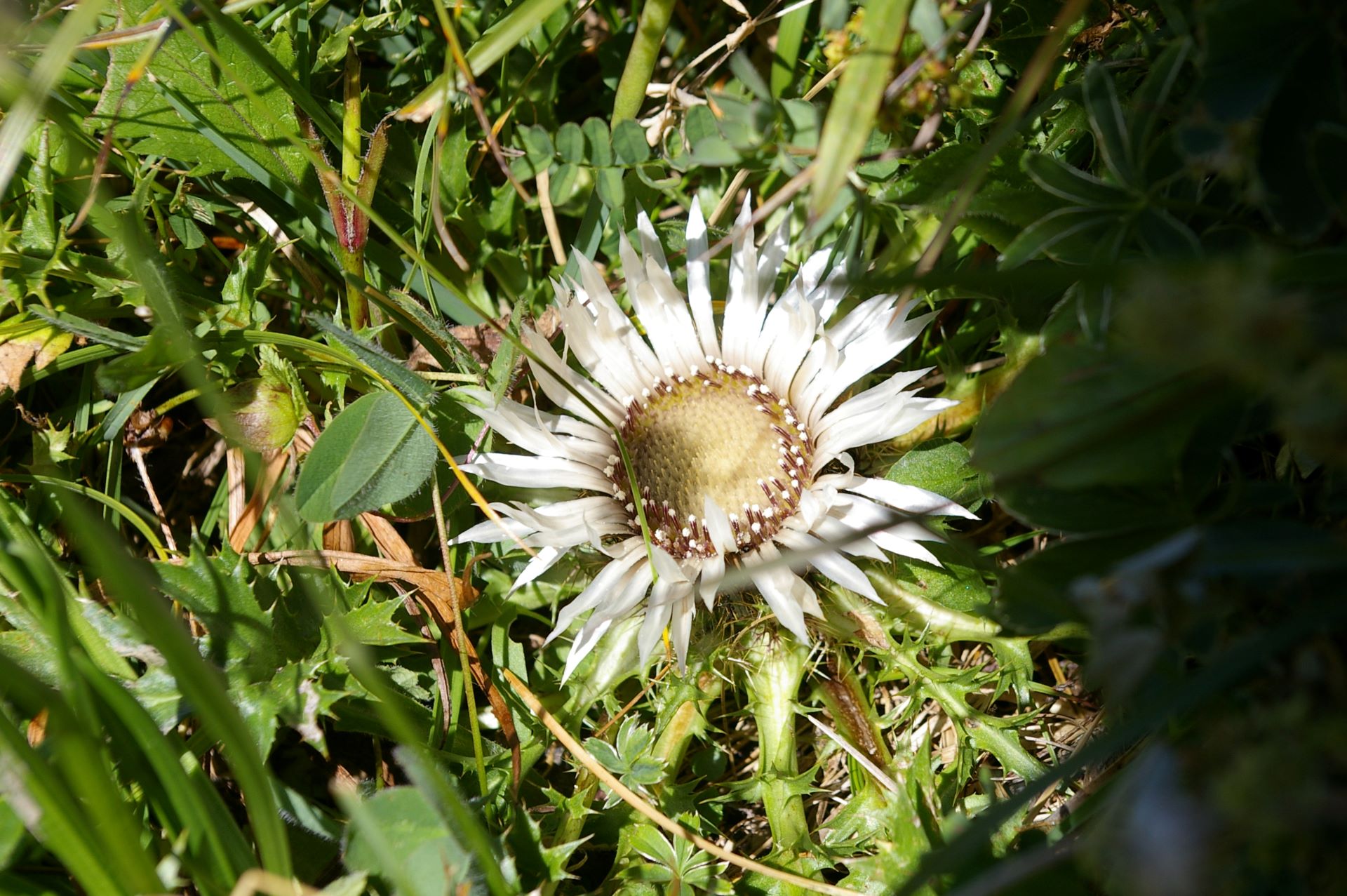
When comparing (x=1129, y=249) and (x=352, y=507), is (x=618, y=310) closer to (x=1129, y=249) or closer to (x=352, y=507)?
(x=352, y=507)

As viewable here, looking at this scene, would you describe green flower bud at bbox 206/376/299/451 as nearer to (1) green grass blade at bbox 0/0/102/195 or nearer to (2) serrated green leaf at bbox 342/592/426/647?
(2) serrated green leaf at bbox 342/592/426/647

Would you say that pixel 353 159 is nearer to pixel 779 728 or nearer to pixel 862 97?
pixel 862 97

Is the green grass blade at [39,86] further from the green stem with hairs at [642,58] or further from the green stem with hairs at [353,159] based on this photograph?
the green stem with hairs at [642,58]

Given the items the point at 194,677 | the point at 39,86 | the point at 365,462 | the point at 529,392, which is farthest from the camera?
the point at 529,392

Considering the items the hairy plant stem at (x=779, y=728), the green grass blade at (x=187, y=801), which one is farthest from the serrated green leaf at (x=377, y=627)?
the hairy plant stem at (x=779, y=728)

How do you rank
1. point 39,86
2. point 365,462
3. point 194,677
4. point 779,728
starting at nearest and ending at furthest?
point 194,677 → point 39,86 → point 365,462 → point 779,728

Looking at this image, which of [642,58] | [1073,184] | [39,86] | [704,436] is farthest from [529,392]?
[1073,184]

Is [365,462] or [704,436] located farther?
[704,436]

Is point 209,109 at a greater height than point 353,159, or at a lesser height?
greater
